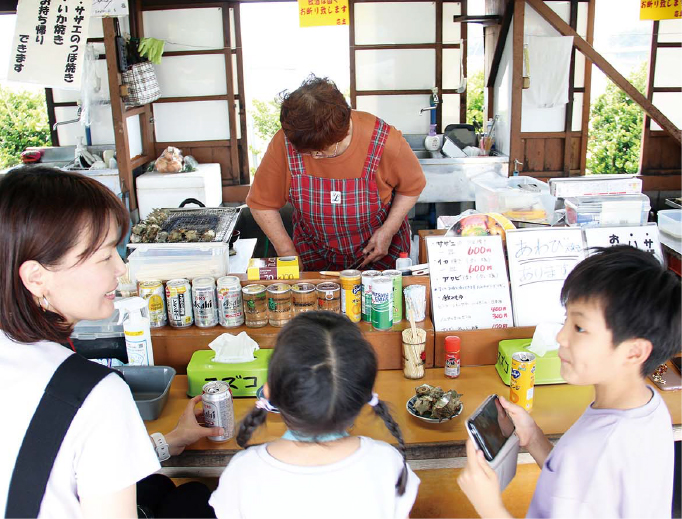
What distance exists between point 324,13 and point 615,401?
14.8ft

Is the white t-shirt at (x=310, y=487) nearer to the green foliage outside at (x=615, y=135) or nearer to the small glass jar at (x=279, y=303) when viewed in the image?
the small glass jar at (x=279, y=303)

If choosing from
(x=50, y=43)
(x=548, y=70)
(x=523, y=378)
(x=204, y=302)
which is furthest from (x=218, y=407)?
(x=548, y=70)

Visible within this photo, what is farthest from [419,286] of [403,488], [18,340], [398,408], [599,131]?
[599,131]

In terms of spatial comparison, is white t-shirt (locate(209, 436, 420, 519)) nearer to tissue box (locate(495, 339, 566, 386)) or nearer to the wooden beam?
tissue box (locate(495, 339, 566, 386))

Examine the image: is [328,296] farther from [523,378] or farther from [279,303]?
[523,378]

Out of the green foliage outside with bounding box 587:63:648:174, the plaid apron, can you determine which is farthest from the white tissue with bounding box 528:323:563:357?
the green foliage outside with bounding box 587:63:648:174

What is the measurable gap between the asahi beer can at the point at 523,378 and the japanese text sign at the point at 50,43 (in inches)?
114

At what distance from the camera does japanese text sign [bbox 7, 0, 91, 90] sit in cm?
353

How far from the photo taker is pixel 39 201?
3.96ft

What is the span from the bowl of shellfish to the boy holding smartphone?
485mm

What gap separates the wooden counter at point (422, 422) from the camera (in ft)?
6.11

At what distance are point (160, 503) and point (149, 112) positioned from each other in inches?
205

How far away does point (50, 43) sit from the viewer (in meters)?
3.65

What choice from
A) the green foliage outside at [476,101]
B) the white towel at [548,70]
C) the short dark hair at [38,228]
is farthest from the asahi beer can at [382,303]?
the green foliage outside at [476,101]
